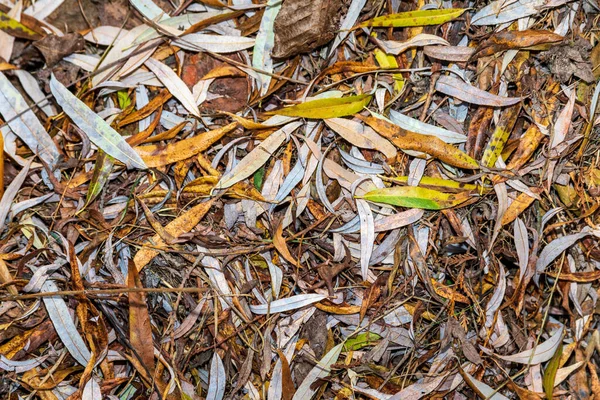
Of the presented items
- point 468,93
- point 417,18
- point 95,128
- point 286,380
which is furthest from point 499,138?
point 95,128

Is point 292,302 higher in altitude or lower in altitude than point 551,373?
higher

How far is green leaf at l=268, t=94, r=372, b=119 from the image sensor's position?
136cm

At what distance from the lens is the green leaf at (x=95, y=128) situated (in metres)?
1.40

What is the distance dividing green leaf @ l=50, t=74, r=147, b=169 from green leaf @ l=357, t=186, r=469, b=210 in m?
0.61

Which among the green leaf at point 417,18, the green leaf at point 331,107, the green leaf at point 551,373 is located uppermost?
the green leaf at point 417,18

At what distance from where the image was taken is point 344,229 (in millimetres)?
1363

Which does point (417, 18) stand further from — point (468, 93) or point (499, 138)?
point (499, 138)

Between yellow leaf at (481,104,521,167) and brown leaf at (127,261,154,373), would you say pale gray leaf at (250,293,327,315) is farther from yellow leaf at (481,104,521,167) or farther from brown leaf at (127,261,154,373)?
yellow leaf at (481,104,521,167)

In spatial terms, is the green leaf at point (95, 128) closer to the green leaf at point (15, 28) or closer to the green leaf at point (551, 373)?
the green leaf at point (15, 28)

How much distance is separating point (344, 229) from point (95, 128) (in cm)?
67

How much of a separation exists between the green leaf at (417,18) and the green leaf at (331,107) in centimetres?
19

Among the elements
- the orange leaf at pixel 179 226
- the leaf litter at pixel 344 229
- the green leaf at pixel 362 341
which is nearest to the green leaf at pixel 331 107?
the leaf litter at pixel 344 229

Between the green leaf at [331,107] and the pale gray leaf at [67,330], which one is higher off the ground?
the green leaf at [331,107]

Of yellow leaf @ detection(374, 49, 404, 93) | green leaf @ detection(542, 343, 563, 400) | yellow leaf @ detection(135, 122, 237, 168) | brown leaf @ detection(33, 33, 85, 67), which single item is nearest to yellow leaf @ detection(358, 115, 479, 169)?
yellow leaf @ detection(374, 49, 404, 93)
